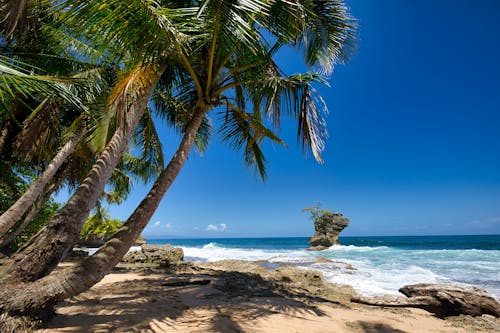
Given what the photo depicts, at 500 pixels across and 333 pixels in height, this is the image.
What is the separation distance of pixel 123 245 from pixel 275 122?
3594 millimetres

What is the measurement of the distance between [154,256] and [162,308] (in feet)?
28.9

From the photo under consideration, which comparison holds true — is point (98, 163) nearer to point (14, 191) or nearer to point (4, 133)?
point (4, 133)

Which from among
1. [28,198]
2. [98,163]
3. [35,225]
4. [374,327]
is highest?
[98,163]

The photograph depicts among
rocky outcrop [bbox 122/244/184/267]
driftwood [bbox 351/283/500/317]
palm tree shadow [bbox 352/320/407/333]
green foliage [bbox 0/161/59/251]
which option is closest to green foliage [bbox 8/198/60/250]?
green foliage [bbox 0/161/59/251]

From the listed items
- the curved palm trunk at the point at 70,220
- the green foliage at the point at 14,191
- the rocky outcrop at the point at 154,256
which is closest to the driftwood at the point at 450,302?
the curved palm trunk at the point at 70,220

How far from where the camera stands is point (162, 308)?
3.62 m

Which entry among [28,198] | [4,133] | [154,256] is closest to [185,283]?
[28,198]

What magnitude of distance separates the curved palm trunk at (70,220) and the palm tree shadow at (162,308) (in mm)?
640

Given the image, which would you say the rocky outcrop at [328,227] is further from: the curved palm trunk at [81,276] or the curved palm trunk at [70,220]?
the curved palm trunk at [70,220]

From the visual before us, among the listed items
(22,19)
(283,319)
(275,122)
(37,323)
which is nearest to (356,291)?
(283,319)

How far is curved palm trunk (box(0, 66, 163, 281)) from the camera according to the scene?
263 cm

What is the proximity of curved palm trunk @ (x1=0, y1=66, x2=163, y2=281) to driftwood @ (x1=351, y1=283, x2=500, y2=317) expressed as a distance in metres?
5.31

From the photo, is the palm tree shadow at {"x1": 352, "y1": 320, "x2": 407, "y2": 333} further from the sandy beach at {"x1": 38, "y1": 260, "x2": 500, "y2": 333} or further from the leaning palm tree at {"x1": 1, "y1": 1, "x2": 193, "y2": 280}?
the leaning palm tree at {"x1": 1, "y1": 1, "x2": 193, "y2": 280}

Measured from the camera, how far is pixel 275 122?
209 inches
